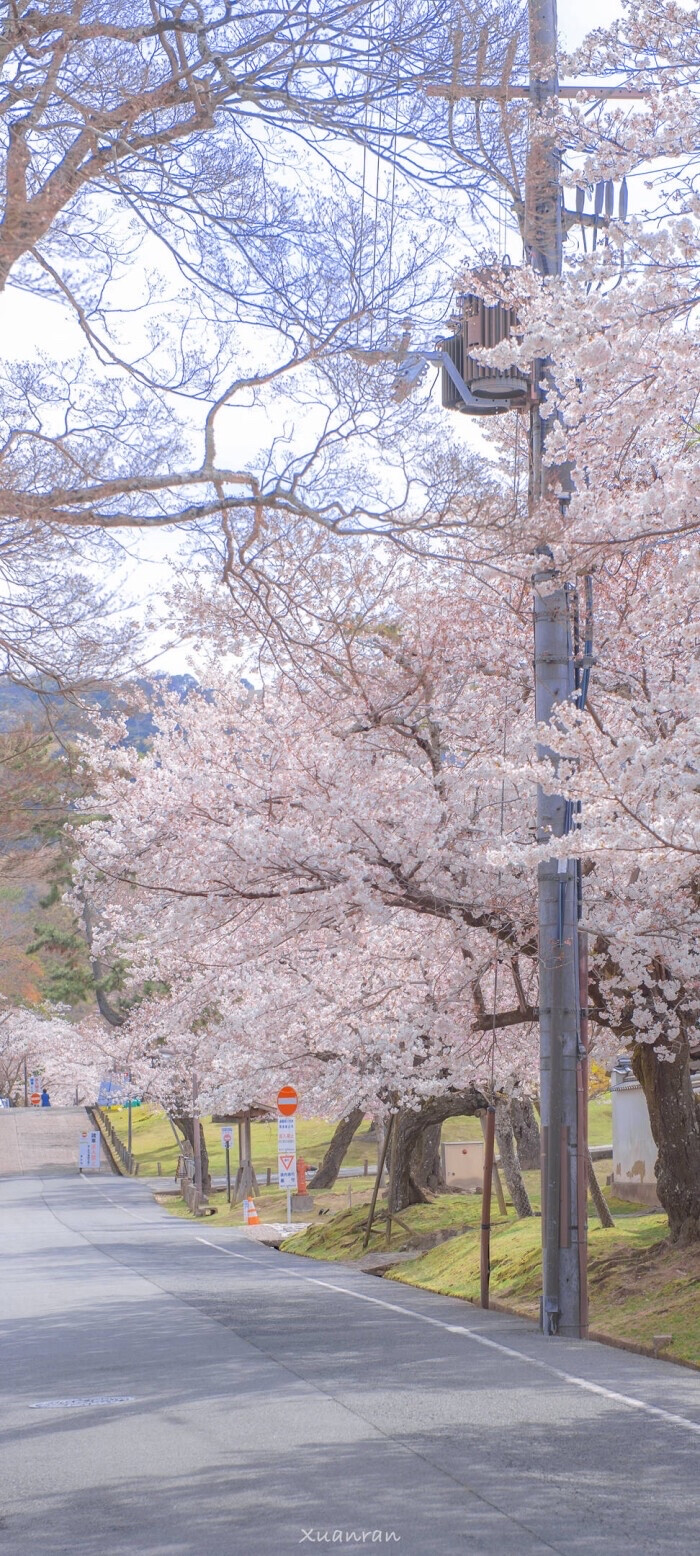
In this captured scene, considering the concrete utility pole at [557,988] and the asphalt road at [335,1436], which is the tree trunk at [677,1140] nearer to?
the asphalt road at [335,1436]

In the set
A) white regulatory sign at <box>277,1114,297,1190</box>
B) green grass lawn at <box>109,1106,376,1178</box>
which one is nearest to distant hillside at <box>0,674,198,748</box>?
white regulatory sign at <box>277,1114,297,1190</box>

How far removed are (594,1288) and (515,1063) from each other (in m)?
6.90

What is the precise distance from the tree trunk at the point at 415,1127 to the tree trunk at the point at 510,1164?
1.08 metres

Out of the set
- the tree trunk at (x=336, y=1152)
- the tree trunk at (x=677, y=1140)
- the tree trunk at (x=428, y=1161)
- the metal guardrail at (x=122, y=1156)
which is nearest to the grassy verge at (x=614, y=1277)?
the tree trunk at (x=677, y=1140)

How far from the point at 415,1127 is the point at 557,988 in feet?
45.0

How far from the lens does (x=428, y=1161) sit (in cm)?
3269

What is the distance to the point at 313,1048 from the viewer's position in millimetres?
28766

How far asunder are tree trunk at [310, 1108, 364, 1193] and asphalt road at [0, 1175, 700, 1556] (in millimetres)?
22921

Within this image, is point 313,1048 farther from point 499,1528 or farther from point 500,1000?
point 499,1528

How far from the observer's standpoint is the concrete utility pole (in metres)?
14.4

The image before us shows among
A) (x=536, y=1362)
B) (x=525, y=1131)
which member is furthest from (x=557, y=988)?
(x=525, y=1131)

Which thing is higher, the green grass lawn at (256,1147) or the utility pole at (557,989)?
the utility pole at (557,989)

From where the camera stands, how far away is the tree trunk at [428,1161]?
29.9m

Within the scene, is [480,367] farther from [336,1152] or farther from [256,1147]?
[256,1147]
